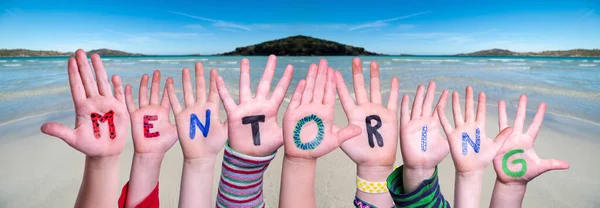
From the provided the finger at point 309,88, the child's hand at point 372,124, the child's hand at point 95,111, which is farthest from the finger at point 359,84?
the child's hand at point 95,111

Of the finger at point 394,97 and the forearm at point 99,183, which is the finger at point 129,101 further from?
the finger at point 394,97

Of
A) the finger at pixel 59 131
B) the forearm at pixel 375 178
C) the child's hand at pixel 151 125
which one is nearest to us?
the finger at pixel 59 131

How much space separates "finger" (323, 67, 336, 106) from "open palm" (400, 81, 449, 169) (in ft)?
1.24

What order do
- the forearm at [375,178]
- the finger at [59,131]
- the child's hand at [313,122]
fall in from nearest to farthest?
the finger at [59,131] → the child's hand at [313,122] → the forearm at [375,178]

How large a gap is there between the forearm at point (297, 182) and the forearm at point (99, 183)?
3.23ft

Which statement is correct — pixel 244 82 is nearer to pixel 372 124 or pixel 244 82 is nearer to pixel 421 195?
pixel 372 124

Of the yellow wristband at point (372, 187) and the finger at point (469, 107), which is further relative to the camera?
the finger at point (469, 107)

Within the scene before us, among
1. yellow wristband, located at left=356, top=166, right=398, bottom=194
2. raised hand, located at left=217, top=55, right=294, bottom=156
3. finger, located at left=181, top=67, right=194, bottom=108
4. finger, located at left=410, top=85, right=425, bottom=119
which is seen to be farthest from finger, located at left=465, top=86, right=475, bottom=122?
finger, located at left=181, top=67, right=194, bottom=108

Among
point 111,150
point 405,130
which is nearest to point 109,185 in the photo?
point 111,150

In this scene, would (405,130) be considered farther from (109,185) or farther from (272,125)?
(109,185)

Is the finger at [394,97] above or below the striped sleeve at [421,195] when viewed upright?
above

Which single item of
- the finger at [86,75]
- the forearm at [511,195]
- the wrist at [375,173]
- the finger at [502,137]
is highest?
the finger at [86,75]

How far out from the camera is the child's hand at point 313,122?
1.54m

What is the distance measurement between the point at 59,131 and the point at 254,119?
3.14 ft
